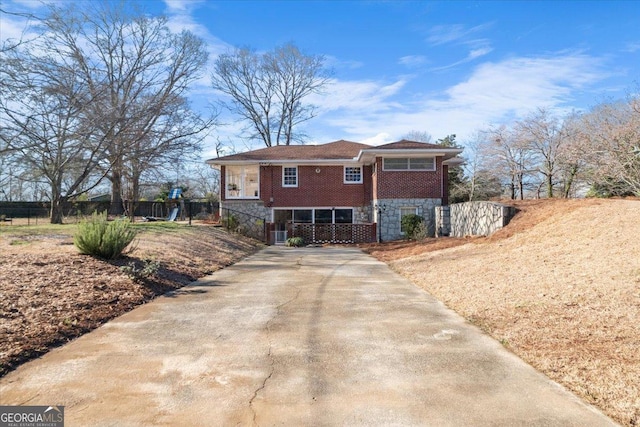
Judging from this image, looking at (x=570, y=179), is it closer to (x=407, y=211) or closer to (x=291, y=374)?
(x=407, y=211)

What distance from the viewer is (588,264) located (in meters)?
7.21

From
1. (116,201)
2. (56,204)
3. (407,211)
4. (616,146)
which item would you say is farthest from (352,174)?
(116,201)

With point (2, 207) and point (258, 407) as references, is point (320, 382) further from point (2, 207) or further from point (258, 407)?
point (2, 207)

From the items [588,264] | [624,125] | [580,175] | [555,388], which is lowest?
[555,388]

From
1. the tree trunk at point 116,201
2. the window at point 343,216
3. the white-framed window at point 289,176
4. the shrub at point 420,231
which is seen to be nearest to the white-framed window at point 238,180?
the white-framed window at point 289,176

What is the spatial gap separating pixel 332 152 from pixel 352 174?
76.7 inches

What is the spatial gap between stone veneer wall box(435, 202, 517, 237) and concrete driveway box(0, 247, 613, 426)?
8247 mm

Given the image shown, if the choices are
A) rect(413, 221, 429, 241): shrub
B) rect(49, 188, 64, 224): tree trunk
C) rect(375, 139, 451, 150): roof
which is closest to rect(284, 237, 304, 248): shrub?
rect(413, 221, 429, 241): shrub

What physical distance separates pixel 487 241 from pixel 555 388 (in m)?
9.20

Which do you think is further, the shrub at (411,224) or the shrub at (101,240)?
the shrub at (411,224)

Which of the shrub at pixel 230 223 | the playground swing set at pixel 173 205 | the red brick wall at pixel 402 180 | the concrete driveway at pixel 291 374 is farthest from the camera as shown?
the playground swing set at pixel 173 205

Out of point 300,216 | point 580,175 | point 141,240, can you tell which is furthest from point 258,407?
point 580,175

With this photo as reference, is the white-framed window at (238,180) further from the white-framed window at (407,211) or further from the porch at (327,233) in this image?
the white-framed window at (407,211)

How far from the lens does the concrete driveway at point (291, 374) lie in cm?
301
